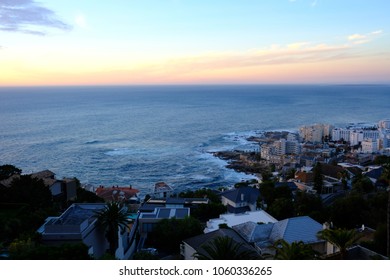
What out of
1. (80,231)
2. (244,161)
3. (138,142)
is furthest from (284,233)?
(138,142)

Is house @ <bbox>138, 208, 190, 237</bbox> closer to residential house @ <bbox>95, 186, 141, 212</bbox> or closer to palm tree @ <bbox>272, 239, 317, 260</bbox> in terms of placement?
palm tree @ <bbox>272, 239, 317, 260</bbox>

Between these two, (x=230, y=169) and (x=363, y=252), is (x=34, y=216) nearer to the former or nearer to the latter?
(x=363, y=252)

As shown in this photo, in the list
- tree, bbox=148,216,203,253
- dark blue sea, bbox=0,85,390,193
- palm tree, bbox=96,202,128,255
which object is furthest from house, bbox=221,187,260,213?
palm tree, bbox=96,202,128,255

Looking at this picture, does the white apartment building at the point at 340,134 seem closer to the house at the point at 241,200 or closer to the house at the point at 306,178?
the house at the point at 306,178

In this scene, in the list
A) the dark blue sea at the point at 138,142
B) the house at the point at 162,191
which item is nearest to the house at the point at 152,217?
the house at the point at 162,191

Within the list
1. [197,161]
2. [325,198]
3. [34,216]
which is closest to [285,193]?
[325,198]

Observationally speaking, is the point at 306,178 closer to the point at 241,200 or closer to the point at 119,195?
the point at 241,200
